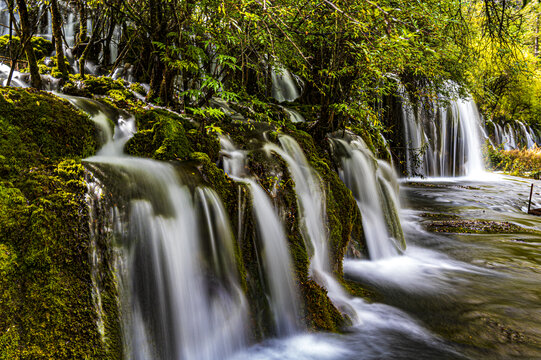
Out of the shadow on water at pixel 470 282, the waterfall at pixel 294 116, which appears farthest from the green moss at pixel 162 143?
the waterfall at pixel 294 116

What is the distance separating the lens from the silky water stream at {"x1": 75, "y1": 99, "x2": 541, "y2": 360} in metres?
2.61

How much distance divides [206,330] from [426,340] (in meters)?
2.38

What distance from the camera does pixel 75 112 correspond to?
348cm

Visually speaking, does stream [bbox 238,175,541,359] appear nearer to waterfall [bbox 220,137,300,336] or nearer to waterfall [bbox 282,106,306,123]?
waterfall [bbox 220,137,300,336]

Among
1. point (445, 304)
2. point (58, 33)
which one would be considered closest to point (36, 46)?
point (58, 33)

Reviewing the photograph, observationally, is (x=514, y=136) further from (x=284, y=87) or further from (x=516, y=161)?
(x=284, y=87)

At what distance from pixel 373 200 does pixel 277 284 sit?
11.7 ft

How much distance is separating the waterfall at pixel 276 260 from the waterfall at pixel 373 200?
249 cm

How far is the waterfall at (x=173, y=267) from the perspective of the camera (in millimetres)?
2469

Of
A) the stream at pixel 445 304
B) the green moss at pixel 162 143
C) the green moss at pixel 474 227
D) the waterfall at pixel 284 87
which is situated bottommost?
the stream at pixel 445 304

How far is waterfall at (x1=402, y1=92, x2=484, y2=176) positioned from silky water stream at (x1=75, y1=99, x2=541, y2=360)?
7.47 metres

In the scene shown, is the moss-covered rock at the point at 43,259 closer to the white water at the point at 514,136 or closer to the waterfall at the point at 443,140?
the waterfall at the point at 443,140

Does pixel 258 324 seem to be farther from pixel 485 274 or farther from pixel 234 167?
pixel 485 274

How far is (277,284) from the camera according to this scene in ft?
11.4
